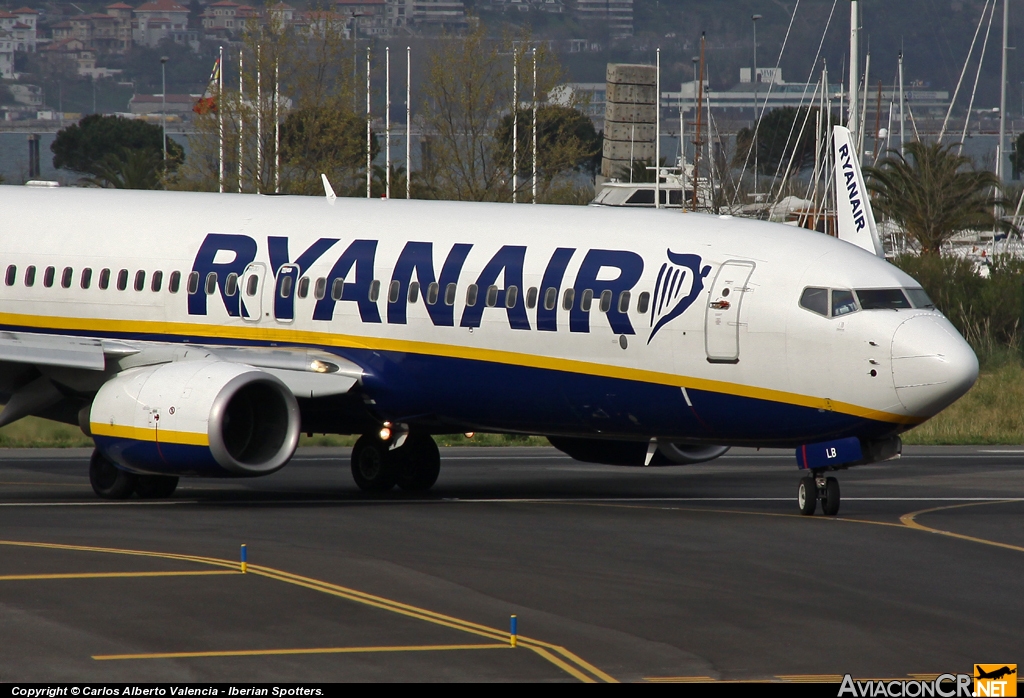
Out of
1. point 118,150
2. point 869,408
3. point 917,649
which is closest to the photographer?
point 917,649

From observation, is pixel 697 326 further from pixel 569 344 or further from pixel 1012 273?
pixel 1012 273

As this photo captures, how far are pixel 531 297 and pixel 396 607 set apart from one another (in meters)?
8.28

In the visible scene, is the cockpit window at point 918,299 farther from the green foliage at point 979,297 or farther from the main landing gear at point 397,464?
the green foliage at point 979,297

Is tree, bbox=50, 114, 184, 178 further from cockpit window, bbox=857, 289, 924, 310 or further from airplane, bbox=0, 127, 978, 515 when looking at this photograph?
cockpit window, bbox=857, 289, 924, 310

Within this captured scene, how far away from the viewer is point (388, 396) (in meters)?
23.6

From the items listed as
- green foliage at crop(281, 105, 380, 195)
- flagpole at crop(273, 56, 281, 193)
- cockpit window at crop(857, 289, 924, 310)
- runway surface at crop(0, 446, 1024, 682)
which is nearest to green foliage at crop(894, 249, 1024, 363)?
green foliage at crop(281, 105, 380, 195)

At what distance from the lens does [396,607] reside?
15.2 m

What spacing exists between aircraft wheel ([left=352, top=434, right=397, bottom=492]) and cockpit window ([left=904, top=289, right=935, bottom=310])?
357 inches

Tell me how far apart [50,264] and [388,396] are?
6.52 m

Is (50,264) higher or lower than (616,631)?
higher

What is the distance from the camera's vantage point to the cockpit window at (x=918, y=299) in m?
21.4

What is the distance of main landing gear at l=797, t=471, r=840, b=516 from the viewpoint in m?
22.0

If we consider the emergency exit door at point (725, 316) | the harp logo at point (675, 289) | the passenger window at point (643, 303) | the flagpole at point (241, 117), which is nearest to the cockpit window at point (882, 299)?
→ the emergency exit door at point (725, 316)

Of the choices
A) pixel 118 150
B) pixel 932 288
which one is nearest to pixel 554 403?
pixel 932 288
